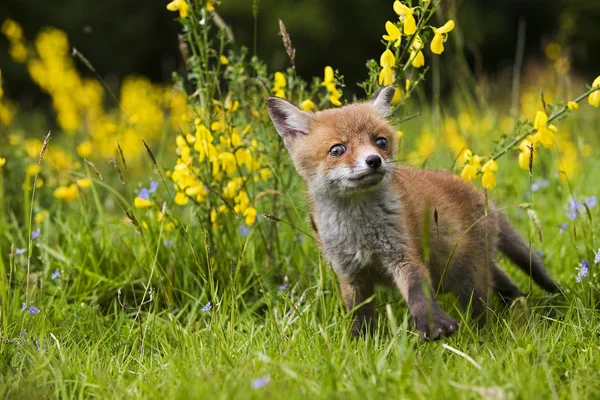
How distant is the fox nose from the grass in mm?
591

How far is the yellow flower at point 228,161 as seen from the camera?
3720 millimetres

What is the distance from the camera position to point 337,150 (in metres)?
3.13

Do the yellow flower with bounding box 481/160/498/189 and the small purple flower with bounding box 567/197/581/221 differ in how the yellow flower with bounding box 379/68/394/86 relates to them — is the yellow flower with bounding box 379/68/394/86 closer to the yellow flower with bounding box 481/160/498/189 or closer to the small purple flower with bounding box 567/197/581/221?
the yellow flower with bounding box 481/160/498/189

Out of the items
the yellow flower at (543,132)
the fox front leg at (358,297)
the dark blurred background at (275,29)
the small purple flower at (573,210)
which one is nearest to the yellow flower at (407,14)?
the yellow flower at (543,132)

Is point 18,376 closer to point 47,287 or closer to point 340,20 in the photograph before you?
point 47,287

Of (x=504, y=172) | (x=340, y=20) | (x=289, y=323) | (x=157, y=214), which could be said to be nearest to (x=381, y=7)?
(x=340, y=20)

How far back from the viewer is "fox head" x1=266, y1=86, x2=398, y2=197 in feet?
9.84

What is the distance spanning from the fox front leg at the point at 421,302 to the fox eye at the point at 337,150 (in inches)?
21.1

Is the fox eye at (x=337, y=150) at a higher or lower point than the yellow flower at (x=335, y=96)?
lower

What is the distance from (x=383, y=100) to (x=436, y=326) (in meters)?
1.17

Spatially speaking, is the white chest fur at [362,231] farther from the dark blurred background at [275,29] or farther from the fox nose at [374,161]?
the dark blurred background at [275,29]

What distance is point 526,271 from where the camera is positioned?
12.7 feet

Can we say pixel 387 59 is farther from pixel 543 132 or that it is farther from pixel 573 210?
pixel 573 210

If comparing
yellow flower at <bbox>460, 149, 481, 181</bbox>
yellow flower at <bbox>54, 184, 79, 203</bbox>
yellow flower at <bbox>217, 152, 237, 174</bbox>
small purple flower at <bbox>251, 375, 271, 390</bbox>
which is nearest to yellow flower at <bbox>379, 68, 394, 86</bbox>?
yellow flower at <bbox>460, 149, 481, 181</bbox>
